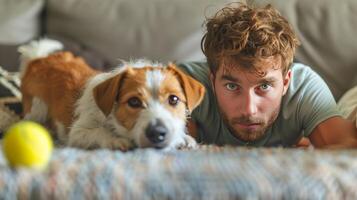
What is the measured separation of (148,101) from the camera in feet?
4.71

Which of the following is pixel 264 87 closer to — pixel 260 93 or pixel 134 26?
pixel 260 93

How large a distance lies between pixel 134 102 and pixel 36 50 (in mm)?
837

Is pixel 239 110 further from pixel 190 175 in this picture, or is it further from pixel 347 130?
pixel 190 175

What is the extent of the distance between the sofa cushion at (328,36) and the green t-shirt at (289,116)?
41 centimetres

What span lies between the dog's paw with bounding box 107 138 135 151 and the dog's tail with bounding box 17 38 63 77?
2.61ft

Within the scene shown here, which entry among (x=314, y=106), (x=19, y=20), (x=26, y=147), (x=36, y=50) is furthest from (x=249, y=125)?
(x=19, y=20)

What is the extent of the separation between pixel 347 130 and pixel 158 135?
643 mm

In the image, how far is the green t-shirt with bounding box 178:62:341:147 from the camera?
1761 millimetres

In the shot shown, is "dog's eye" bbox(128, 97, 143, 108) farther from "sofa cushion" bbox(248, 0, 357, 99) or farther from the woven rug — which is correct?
"sofa cushion" bbox(248, 0, 357, 99)

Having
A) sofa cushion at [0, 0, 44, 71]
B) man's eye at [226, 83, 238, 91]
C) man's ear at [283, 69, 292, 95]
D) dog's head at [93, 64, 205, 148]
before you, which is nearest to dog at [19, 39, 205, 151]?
dog's head at [93, 64, 205, 148]

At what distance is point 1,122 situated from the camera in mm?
1825

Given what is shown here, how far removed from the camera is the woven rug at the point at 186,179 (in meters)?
1.01

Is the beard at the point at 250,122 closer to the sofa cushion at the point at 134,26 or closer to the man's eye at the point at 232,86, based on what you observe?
the man's eye at the point at 232,86

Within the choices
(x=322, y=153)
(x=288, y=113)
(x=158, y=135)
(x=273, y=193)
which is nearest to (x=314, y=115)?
(x=288, y=113)
